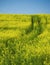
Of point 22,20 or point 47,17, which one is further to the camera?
point 47,17

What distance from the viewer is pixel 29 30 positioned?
8.30m

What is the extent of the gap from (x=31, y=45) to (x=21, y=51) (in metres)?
0.28

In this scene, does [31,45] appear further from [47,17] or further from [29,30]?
[47,17]

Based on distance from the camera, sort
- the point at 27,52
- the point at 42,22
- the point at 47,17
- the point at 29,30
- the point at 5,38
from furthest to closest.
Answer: the point at 47,17 → the point at 42,22 → the point at 29,30 → the point at 5,38 → the point at 27,52

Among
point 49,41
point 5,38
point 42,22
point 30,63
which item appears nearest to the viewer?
point 30,63

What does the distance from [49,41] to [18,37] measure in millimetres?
1222

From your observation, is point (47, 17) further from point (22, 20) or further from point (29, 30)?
point (29, 30)

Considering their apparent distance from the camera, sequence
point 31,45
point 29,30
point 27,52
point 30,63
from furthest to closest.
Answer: point 29,30 → point 31,45 → point 27,52 → point 30,63

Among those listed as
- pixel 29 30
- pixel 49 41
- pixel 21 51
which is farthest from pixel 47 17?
pixel 21 51

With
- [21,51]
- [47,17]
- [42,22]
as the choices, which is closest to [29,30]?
[42,22]

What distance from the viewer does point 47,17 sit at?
10.4 meters

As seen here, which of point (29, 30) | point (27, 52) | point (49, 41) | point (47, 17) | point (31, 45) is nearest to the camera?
point (27, 52)

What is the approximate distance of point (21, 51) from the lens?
5.33 meters

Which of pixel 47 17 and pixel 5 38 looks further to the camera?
pixel 47 17
